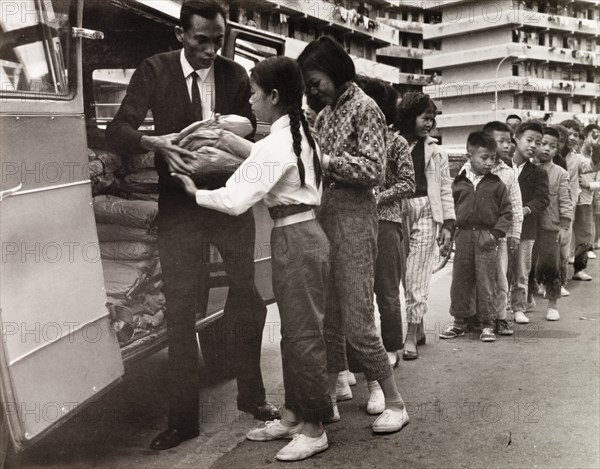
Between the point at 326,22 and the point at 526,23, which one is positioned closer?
the point at 326,22

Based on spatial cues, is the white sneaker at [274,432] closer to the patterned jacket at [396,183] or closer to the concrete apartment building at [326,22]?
the patterned jacket at [396,183]

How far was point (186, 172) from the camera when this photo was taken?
365 cm

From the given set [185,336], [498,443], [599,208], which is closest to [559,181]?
[599,208]

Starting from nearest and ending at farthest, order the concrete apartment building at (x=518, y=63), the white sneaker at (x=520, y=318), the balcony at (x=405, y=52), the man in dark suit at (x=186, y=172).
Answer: the man in dark suit at (x=186, y=172) → the white sneaker at (x=520, y=318) → the concrete apartment building at (x=518, y=63) → the balcony at (x=405, y=52)

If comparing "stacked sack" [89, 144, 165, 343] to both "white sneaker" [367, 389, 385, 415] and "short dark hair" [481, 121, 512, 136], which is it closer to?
"white sneaker" [367, 389, 385, 415]

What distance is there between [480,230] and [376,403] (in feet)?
8.68

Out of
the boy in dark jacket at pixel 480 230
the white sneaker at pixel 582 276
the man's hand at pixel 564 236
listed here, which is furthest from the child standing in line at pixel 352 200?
the white sneaker at pixel 582 276

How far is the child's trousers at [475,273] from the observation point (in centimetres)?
Result: 648

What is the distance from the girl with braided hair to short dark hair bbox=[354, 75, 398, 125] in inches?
53.4

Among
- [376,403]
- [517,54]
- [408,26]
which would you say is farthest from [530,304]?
[408,26]

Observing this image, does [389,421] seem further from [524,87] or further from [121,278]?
[524,87]

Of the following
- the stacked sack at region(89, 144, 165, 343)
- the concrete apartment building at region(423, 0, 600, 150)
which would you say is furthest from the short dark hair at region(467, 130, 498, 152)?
the concrete apartment building at region(423, 0, 600, 150)

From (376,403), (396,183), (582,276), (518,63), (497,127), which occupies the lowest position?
(582,276)

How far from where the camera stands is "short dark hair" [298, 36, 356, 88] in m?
3.95
